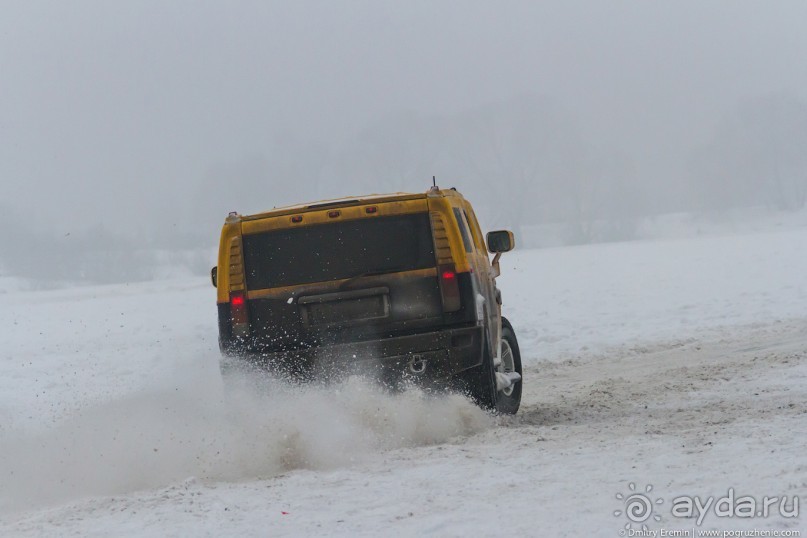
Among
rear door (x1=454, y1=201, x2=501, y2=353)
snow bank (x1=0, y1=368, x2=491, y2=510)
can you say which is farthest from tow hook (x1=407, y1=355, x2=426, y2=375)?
rear door (x1=454, y1=201, x2=501, y2=353)

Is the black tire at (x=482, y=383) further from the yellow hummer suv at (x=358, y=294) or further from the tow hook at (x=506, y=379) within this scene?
the tow hook at (x=506, y=379)

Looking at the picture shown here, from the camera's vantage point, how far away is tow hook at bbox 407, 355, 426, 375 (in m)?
7.15

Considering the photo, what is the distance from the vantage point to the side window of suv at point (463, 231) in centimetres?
769

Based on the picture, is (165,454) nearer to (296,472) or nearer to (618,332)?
(296,472)

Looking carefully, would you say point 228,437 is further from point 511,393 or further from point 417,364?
point 511,393

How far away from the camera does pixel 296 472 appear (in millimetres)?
6020

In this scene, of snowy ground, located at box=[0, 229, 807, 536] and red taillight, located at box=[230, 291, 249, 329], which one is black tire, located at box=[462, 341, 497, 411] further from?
red taillight, located at box=[230, 291, 249, 329]

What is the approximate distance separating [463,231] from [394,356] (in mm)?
1276

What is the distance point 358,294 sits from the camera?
285 inches

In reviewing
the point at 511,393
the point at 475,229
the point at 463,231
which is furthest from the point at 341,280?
the point at 511,393

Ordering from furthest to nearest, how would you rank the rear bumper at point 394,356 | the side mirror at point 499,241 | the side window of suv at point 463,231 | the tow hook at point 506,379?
1. the side mirror at point 499,241
2. the tow hook at point 506,379
3. the side window of suv at point 463,231
4. the rear bumper at point 394,356

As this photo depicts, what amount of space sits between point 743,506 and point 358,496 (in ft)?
6.18

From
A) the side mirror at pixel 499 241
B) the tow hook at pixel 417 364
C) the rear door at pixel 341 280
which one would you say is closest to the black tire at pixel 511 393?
the side mirror at pixel 499 241

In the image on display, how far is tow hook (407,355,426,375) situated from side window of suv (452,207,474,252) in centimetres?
95
